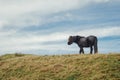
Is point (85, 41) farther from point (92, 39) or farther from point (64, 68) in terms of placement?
point (64, 68)

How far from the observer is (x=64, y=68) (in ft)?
102

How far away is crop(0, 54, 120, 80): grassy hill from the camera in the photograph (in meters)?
28.9

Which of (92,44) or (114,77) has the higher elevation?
(92,44)

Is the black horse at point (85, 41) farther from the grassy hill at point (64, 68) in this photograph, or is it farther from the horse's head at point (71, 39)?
the grassy hill at point (64, 68)

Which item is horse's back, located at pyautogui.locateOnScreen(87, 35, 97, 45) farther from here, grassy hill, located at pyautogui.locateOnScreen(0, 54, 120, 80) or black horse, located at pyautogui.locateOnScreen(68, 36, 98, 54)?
grassy hill, located at pyautogui.locateOnScreen(0, 54, 120, 80)

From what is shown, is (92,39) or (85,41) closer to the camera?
(92,39)

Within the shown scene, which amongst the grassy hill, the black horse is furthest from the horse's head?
Answer: the grassy hill

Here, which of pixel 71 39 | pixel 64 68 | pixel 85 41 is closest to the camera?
pixel 64 68

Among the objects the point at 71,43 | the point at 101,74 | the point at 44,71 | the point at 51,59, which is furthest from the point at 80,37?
the point at 101,74

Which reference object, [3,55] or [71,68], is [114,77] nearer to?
[71,68]

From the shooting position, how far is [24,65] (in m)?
34.5

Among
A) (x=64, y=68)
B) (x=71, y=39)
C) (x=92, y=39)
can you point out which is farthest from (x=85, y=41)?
(x=64, y=68)

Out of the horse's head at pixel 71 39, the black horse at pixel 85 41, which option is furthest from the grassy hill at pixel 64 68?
the horse's head at pixel 71 39

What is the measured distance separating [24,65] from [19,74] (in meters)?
1.73
